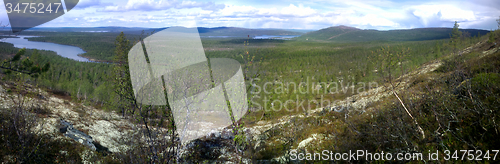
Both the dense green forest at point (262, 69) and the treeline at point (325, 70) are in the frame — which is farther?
the treeline at point (325, 70)

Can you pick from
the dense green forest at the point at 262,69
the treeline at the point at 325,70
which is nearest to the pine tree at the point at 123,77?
the dense green forest at the point at 262,69

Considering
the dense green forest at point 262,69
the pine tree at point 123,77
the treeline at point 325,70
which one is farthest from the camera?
the treeline at point 325,70

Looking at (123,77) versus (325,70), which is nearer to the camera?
(123,77)

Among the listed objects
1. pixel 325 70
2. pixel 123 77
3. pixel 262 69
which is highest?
pixel 262 69

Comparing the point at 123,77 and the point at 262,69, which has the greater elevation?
the point at 262,69

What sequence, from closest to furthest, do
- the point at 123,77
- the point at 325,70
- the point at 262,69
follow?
the point at 123,77
the point at 262,69
the point at 325,70

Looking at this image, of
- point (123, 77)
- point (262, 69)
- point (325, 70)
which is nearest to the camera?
point (123, 77)

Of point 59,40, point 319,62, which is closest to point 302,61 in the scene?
point 319,62

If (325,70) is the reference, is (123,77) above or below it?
above

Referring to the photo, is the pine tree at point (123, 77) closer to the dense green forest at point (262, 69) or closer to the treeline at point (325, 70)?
the dense green forest at point (262, 69)

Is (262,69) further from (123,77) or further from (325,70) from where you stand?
(325,70)

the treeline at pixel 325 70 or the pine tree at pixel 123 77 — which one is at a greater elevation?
the pine tree at pixel 123 77

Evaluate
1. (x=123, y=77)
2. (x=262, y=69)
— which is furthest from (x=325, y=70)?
(x=123, y=77)
